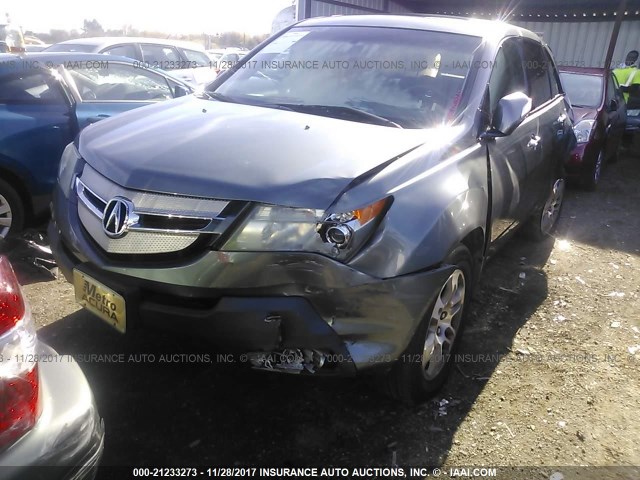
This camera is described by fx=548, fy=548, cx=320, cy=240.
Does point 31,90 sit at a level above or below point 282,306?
above

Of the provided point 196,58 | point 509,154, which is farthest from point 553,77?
point 196,58

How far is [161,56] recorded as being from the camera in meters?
9.38

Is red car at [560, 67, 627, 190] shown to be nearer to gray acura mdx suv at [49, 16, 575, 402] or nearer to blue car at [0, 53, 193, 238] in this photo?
gray acura mdx suv at [49, 16, 575, 402]

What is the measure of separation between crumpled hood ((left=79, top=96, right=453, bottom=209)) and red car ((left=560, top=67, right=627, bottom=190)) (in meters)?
4.55

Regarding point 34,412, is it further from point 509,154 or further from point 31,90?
point 31,90

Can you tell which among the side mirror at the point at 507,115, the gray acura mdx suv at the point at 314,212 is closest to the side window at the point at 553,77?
the gray acura mdx suv at the point at 314,212

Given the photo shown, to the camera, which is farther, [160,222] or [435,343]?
[435,343]

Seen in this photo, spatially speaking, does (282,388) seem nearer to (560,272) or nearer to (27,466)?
(27,466)

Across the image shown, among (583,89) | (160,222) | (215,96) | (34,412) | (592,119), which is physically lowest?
(592,119)

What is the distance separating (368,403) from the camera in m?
2.56

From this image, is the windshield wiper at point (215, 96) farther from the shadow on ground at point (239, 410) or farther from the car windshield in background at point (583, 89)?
the car windshield in background at point (583, 89)

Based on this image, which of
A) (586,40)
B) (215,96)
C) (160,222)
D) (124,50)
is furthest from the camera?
(586,40)

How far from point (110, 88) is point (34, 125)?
3.26 ft

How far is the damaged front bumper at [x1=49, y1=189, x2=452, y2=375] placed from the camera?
75.8 inches
